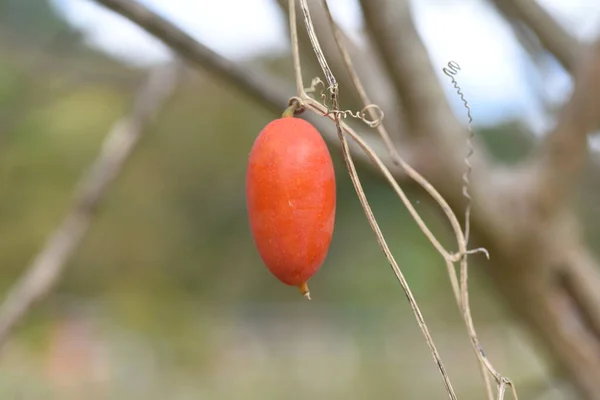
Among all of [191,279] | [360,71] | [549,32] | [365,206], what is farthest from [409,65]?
[191,279]

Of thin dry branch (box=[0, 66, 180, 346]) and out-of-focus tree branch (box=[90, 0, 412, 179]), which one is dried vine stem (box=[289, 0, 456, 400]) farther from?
thin dry branch (box=[0, 66, 180, 346])

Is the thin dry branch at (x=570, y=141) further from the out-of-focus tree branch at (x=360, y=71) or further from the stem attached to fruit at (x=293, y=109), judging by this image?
the stem attached to fruit at (x=293, y=109)

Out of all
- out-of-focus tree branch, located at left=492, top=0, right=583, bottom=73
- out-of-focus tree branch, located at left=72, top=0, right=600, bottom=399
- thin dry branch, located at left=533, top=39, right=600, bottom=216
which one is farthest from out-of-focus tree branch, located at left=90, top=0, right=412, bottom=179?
out-of-focus tree branch, located at left=492, top=0, right=583, bottom=73

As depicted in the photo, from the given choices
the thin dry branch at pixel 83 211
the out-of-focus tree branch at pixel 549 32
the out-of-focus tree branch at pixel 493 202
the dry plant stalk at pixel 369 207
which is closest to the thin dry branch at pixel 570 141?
the out-of-focus tree branch at pixel 493 202

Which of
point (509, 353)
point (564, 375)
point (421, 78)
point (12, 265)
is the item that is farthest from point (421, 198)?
point (12, 265)

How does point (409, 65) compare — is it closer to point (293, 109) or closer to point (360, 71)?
point (360, 71)

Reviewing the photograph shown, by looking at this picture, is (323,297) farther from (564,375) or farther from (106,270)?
(564,375)
